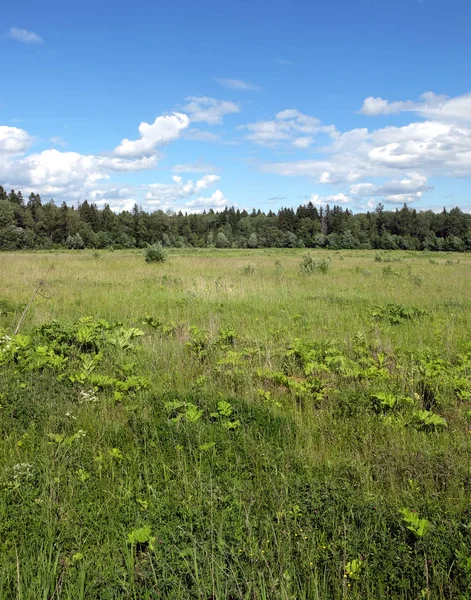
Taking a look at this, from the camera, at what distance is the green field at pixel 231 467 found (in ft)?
7.61

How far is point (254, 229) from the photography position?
9306 centimetres

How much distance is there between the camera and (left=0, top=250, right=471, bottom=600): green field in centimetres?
232

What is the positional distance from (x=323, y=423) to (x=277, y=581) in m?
2.06

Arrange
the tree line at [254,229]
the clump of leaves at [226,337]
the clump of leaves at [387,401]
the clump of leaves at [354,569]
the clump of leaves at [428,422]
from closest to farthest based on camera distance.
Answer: the clump of leaves at [354,569] < the clump of leaves at [428,422] < the clump of leaves at [387,401] < the clump of leaves at [226,337] < the tree line at [254,229]

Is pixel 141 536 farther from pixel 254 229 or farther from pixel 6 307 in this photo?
pixel 254 229

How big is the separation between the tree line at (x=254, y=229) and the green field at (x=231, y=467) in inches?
2459

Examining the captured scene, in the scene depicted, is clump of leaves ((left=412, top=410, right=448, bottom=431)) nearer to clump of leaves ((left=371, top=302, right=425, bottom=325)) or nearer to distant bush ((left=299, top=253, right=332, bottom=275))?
clump of leaves ((left=371, top=302, right=425, bottom=325))

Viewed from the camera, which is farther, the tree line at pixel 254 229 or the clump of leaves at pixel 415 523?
the tree line at pixel 254 229

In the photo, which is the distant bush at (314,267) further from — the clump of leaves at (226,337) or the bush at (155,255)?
the clump of leaves at (226,337)

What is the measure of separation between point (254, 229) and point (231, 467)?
9174cm

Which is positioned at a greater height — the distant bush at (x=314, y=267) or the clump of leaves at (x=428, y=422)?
the distant bush at (x=314, y=267)

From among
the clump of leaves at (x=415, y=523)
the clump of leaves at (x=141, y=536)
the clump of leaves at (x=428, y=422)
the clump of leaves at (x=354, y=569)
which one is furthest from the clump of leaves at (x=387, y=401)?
the clump of leaves at (x=141, y=536)

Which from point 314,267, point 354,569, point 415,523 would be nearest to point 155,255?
point 314,267

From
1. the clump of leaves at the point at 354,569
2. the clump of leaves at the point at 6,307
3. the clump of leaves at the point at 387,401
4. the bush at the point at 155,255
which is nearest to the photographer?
the clump of leaves at the point at 354,569
